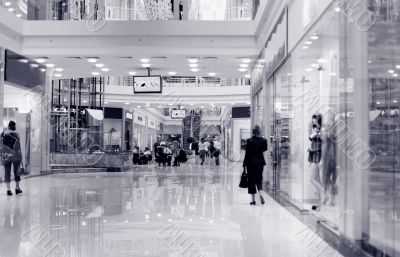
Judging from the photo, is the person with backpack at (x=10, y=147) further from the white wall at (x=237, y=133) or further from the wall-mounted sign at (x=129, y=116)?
the white wall at (x=237, y=133)

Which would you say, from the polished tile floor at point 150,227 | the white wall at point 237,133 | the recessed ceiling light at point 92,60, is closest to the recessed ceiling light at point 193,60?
the recessed ceiling light at point 92,60

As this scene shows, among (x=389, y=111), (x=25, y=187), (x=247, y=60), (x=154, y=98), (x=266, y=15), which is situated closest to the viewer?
(x=389, y=111)

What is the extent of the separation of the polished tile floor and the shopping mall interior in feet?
0.09

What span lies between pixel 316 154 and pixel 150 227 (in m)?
2.72

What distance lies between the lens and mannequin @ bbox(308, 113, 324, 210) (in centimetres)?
715

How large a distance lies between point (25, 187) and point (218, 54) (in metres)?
5.95

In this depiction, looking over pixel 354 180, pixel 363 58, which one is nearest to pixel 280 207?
pixel 354 180

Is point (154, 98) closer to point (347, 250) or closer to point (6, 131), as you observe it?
point (6, 131)

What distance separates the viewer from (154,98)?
27.5 m

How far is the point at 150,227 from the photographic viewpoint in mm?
6191

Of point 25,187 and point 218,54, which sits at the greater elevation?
point 218,54

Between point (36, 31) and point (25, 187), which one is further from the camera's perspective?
point (36, 31)

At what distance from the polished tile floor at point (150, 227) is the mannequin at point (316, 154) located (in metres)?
0.60

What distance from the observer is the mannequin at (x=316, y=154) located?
715 centimetres
